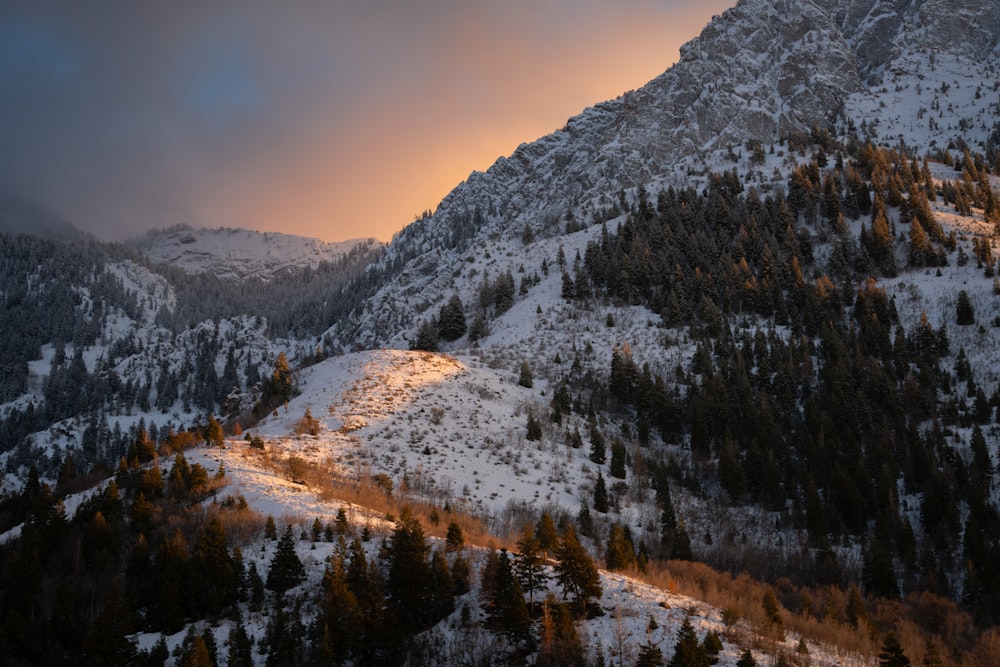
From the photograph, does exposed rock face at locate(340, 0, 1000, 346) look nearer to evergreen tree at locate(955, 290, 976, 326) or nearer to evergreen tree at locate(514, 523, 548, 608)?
evergreen tree at locate(955, 290, 976, 326)

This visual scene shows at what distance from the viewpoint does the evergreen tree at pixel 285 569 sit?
66.7ft

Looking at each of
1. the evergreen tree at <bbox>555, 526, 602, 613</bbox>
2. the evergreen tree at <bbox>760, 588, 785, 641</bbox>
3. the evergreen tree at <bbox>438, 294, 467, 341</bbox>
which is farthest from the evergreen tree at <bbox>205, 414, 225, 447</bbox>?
the evergreen tree at <bbox>438, 294, 467, 341</bbox>

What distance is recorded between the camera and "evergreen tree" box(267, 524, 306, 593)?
20328 mm

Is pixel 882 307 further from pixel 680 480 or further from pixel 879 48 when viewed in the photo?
pixel 879 48

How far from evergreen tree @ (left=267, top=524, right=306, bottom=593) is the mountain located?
19 cm

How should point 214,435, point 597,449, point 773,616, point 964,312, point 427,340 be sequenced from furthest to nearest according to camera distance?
point 427,340
point 964,312
point 597,449
point 214,435
point 773,616

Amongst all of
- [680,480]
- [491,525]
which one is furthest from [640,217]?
[491,525]

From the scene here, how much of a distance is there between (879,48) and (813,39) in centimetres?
2661

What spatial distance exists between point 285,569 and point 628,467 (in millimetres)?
30250

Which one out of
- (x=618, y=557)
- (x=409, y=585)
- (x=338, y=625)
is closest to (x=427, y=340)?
(x=618, y=557)

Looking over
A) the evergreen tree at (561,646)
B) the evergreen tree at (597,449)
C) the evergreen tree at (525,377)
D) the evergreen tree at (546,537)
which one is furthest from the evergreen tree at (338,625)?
the evergreen tree at (525,377)

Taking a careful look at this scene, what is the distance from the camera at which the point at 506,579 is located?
727 inches

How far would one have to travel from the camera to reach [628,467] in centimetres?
4544

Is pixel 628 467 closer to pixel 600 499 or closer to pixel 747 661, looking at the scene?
pixel 600 499
